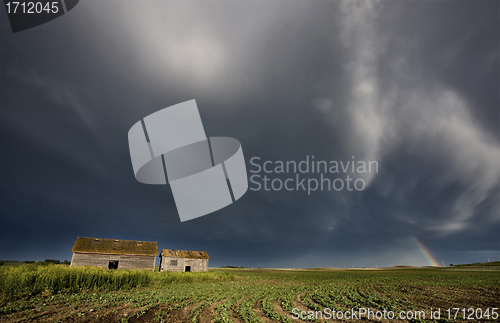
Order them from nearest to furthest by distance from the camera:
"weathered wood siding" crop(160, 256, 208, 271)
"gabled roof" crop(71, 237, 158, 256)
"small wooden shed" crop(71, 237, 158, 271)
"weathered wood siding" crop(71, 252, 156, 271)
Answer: "weathered wood siding" crop(71, 252, 156, 271) < "small wooden shed" crop(71, 237, 158, 271) < "gabled roof" crop(71, 237, 158, 256) < "weathered wood siding" crop(160, 256, 208, 271)

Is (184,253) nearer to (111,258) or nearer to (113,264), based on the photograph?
(113,264)

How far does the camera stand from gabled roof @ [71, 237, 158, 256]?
35159 millimetres

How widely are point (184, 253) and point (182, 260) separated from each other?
186cm

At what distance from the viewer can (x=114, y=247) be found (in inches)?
1459

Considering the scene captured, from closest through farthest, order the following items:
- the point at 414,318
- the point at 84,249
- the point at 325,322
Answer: the point at 325,322 → the point at 414,318 → the point at 84,249

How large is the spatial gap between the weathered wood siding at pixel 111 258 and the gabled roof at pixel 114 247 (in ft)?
1.88

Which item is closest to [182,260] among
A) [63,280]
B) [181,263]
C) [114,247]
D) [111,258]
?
[181,263]

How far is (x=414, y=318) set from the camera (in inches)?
435

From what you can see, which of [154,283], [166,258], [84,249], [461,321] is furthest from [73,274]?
[166,258]

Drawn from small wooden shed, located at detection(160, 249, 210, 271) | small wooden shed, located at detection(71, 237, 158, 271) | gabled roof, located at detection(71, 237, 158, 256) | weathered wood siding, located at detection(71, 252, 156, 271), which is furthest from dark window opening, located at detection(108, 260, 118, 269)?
small wooden shed, located at detection(160, 249, 210, 271)

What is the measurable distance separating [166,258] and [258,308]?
114 ft

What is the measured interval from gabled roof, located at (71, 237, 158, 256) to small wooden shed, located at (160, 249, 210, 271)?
4.42 meters

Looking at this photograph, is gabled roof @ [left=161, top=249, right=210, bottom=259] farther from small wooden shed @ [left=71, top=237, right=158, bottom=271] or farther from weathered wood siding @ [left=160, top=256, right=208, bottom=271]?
small wooden shed @ [left=71, top=237, right=158, bottom=271]

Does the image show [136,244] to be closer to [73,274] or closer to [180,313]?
[73,274]
